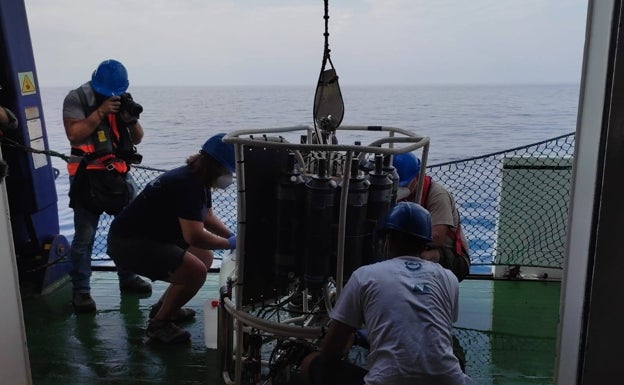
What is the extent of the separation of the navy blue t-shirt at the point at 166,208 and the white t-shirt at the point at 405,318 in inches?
43.8

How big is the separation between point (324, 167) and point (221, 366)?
3.29 ft

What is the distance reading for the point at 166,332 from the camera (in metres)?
3.12

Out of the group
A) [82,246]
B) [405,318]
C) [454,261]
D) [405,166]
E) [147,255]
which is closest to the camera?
[405,318]

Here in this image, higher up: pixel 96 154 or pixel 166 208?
pixel 96 154

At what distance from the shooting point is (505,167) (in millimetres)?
4012

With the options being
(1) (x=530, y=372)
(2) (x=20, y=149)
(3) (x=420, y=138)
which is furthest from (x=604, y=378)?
(2) (x=20, y=149)

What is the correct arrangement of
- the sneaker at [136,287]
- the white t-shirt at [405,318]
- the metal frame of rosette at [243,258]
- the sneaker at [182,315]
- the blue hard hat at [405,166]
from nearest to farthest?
the white t-shirt at [405,318]
the metal frame of rosette at [243,258]
the blue hard hat at [405,166]
the sneaker at [182,315]
the sneaker at [136,287]

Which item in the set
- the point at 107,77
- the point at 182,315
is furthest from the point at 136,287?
the point at 107,77

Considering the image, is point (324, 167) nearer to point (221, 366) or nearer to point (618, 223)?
point (221, 366)

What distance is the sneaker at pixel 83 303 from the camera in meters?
3.54

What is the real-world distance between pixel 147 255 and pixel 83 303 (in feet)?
3.29

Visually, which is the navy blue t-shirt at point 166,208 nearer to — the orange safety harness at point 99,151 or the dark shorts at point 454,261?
the orange safety harness at point 99,151

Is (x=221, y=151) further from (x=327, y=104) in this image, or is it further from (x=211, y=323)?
(x=211, y=323)

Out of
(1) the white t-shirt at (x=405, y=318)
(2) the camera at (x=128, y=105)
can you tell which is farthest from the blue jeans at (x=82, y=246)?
(1) the white t-shirt at (x=405, y=318)
